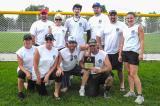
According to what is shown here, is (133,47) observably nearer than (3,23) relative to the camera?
Yes

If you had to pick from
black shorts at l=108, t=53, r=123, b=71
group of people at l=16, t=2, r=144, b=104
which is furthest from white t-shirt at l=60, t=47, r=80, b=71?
black shorts at l=108, t=53, r=123, b=71

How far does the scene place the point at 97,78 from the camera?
9742 mm

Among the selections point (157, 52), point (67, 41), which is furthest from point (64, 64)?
point (157, 52)

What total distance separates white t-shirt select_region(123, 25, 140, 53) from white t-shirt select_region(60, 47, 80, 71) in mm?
1157

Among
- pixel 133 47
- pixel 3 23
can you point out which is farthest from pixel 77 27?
pixel 3 23

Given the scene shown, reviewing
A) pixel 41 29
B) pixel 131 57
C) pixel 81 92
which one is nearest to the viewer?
pixel 131 57

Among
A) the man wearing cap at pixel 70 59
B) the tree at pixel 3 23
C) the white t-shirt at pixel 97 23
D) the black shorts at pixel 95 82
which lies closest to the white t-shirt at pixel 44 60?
the man wearing cap at pixel 70 59

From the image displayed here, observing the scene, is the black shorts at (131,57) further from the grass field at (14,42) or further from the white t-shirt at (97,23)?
the grass field at (14,42)

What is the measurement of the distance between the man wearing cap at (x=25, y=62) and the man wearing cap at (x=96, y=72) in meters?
1.16

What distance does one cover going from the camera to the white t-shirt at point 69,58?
9.70 metres

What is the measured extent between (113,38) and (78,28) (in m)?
0.84

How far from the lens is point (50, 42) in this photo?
9297 millimetres

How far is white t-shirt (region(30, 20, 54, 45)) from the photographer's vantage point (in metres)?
10.3

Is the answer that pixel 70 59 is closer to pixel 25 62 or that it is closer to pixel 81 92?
pixel 81 92
